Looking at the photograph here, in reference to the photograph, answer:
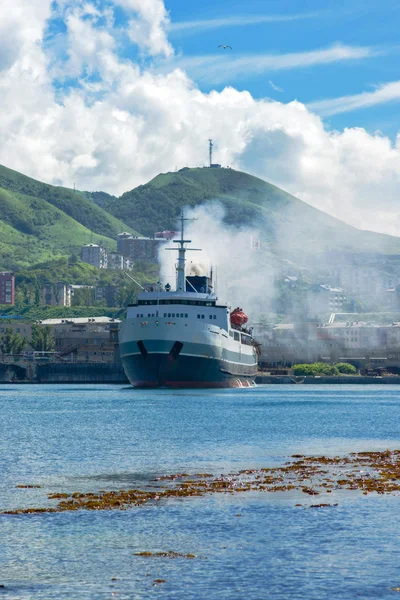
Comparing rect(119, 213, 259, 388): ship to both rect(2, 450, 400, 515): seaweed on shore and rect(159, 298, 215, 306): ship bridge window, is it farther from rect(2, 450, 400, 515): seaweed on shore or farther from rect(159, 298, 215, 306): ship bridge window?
rect(2, 450, 400, 515): seaweed on shore

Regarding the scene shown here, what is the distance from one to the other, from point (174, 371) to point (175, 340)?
12.9 ft

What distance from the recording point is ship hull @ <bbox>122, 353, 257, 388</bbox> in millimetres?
126812

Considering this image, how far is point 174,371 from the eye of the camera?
126875 millimetres

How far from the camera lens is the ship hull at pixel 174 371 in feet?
416

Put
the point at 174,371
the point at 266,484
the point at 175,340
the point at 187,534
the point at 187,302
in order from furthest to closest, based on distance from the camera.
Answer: the point at 187,302
the point at 174,371
the point at 175,340
the point at 266,484
the point at 187,534

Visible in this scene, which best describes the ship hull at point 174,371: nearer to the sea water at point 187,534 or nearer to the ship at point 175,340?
the ship at point 175,340

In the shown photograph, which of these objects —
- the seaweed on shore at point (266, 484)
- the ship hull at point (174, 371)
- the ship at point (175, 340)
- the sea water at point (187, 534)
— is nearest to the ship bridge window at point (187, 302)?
the ship at point (175, 340)

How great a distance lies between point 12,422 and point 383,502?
1899 inches

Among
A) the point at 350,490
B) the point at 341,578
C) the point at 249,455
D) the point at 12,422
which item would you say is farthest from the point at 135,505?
the point at 12,422

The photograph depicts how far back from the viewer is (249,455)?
5300 cm

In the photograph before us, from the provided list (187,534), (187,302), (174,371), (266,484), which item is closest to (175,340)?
(174,371)

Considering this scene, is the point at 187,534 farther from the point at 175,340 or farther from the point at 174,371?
the point at 174,371

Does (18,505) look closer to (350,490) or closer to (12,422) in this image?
(350,490)

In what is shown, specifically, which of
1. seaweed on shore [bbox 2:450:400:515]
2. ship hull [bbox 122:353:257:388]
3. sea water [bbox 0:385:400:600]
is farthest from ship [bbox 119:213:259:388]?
seaweed on shore [bbox 2:450:400:515]
